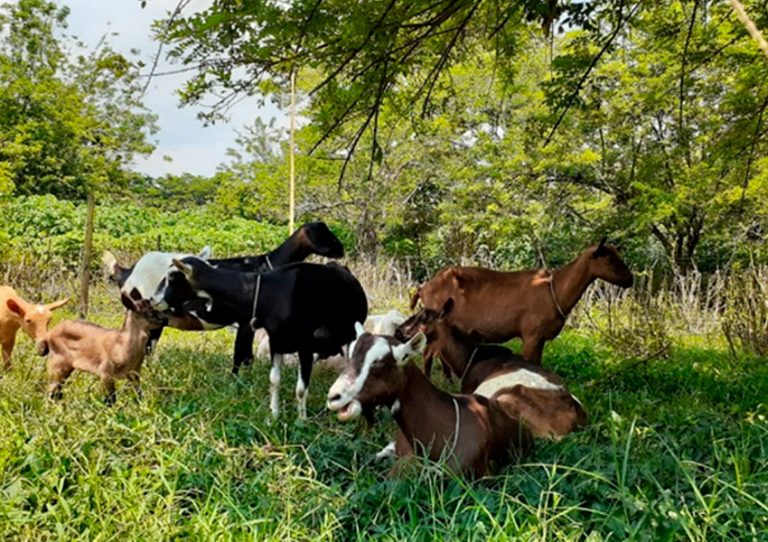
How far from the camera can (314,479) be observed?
3.24 meters

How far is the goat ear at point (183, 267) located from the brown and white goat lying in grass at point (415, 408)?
1573mm

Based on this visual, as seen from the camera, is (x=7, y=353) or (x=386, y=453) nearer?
(x=386, y=453)

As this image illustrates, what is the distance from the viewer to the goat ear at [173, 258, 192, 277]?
455cm

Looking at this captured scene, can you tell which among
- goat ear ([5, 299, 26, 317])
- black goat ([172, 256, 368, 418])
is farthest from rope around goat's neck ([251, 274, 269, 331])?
goat ear ([5, 299, 26, 317])

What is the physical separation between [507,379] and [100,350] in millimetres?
2593

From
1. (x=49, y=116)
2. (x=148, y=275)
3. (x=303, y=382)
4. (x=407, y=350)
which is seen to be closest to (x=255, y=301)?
(x=303, y=382)

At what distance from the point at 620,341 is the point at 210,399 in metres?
4.77

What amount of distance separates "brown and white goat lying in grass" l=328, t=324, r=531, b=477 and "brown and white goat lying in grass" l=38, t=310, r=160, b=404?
1.69 metres

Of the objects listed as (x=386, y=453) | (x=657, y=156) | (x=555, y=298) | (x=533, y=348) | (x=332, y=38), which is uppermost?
(x=332, y=38)

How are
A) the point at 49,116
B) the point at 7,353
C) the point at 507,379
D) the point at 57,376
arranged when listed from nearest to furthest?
the point at 507,379 < the point at 57,376 < the point at 7,353 < the point at 49,116

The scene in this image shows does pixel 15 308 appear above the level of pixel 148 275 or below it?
below

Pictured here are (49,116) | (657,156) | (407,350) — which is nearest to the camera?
(407,350)

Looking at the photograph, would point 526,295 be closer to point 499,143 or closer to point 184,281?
point 184,281

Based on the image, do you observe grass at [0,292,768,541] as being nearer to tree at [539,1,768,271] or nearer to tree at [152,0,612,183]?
tree at [152,0,612,183]
